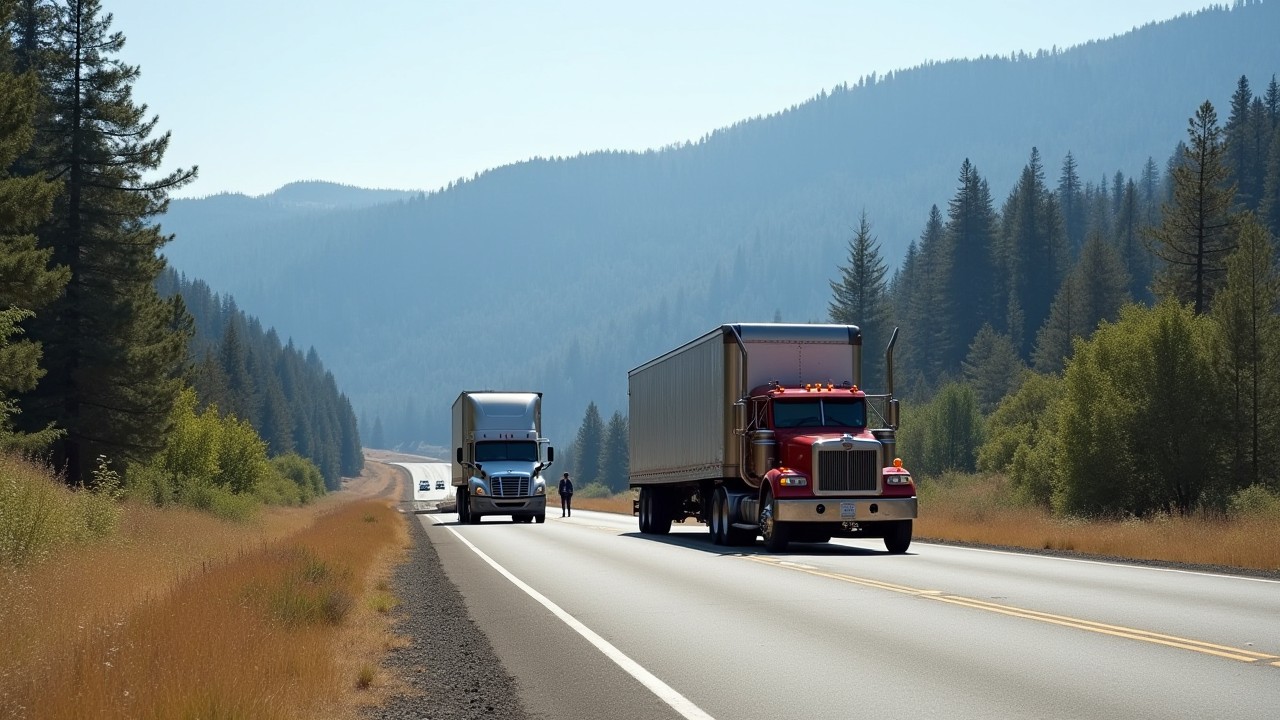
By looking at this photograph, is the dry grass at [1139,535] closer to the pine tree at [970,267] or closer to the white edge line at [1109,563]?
the white edge line at [1109,563]

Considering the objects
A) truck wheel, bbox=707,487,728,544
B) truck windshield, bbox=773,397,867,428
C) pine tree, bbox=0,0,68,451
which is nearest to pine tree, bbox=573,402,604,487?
truck wheel, bbox=707,487,728,544

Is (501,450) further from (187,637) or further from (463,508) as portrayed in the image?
(187,637)

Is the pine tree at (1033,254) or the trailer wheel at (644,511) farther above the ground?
the pine tree at (1033,254)

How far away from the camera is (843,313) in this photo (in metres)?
112

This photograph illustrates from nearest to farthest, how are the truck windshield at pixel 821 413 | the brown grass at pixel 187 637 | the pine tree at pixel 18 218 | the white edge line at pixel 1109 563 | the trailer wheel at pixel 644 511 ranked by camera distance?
the brown grass at pixel 187 637 → the white edge line at pixel 1109 563 → the pine tree at pixel 18 218 → the truck windshield at pixel 821 413 → the trailer wheel at pixel 644 511

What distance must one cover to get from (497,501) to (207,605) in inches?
1298

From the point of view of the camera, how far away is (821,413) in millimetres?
27078

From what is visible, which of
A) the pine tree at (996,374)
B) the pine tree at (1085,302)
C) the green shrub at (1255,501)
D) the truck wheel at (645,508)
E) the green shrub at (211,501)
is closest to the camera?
the green shrub at (1255,501)

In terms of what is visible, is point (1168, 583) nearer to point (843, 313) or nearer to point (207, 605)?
point (207, 605)

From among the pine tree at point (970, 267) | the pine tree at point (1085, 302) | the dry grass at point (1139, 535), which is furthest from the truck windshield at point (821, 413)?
the pine tree at point (970, 267)

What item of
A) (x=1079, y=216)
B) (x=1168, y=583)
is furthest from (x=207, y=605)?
(x=1079, y=216)

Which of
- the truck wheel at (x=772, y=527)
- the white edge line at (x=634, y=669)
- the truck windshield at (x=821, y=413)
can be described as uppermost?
the truck windshield at (x=821, y=413)

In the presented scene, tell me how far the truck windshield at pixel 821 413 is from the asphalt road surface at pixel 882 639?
467cm

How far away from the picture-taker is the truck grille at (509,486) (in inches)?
1757
